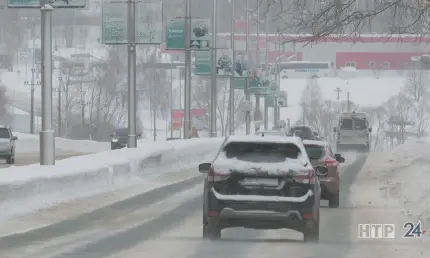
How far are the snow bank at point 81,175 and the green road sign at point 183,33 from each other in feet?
30.1

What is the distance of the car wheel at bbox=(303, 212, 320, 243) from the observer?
16672mm

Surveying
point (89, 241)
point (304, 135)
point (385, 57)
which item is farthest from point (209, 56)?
point (385, 57)

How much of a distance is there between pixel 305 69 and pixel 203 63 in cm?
12818

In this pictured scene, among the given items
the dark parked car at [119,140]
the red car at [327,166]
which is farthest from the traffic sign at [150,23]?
the dark parked car at [119,140]

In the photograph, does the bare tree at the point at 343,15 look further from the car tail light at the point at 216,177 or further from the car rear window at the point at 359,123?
the car rear window at the point at 359,123

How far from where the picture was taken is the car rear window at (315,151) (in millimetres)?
25681

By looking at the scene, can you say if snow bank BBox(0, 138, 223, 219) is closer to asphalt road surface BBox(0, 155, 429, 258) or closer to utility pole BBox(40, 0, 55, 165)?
utility pole BBox(40, 0, 55, 165)

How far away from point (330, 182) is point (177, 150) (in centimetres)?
1750

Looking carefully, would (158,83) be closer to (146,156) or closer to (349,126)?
(349,126)

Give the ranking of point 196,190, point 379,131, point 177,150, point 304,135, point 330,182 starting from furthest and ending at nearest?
point 379,131 → point 304,135 → point 177,150 → point 196,190 → point 330,182

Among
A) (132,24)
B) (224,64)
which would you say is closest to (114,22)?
(132,24)

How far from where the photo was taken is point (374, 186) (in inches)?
1328

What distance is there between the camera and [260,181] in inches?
640

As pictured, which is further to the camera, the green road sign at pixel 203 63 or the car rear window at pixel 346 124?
the car rear window at pixel 346 124
